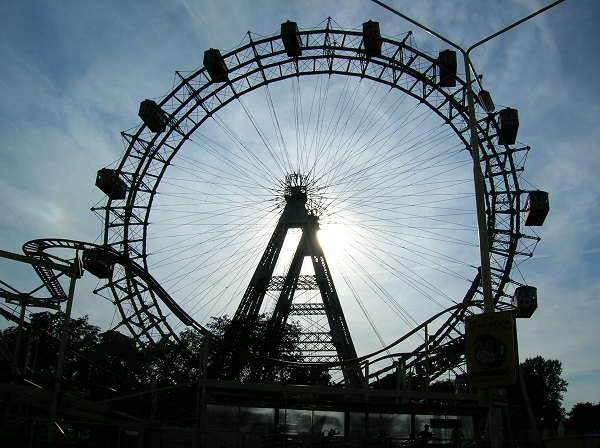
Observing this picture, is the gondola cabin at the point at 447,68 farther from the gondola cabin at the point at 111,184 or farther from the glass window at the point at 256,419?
the glass window at the point at 256,419

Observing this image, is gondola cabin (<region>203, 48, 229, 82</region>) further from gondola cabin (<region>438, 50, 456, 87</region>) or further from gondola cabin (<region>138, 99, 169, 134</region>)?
gondola cabin (<region>438, 50, 456, 87</region>)

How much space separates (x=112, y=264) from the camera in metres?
41.3

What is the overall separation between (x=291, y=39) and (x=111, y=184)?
56.1ft

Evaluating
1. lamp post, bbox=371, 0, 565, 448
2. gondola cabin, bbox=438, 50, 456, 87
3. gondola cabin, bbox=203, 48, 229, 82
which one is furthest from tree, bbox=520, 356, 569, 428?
lamp post, bbox=371, 0, 565, 448

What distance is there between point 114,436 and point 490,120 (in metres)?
33.6

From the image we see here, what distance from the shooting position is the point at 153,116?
46469mm

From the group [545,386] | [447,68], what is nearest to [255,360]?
[447,68]

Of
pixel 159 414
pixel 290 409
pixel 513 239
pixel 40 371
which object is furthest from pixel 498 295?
pixel 40 371

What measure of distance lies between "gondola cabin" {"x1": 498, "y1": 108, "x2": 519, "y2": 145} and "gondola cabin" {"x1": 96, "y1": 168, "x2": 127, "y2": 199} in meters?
27.9

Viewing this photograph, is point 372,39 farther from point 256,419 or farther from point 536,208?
point 256,419

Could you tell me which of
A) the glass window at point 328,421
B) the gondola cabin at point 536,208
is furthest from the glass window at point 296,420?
the gondola cabin at point 536,208

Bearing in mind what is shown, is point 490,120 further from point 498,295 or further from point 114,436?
point 114,436

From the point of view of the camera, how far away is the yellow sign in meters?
13.9

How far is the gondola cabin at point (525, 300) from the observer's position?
4144 centimetres
